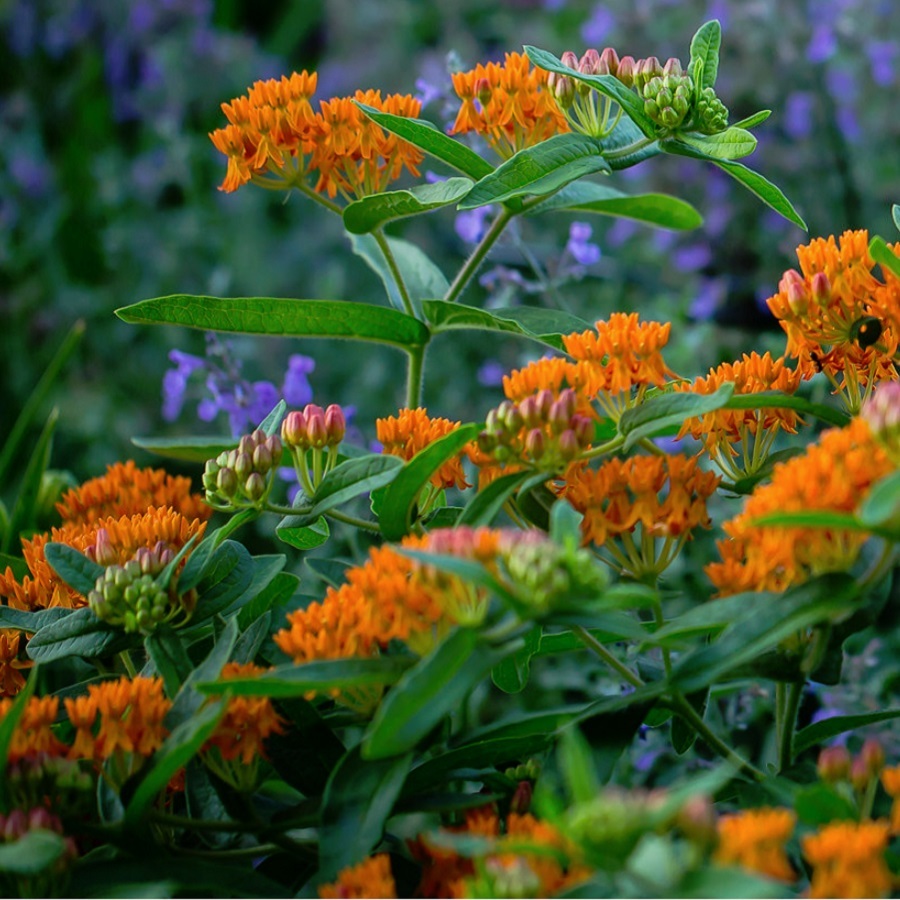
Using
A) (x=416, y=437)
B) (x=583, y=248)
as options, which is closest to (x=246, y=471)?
(x=416, y=437)

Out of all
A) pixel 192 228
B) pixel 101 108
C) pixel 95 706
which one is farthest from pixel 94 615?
pixel 101 108

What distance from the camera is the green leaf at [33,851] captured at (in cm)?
54

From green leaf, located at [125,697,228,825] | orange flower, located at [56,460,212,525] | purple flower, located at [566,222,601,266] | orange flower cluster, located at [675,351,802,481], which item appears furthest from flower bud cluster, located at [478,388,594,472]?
purple flower, located at [566,222,601,266]

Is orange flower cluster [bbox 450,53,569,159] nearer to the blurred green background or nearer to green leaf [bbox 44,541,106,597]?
green leaf [bbox 44,541,106,597]

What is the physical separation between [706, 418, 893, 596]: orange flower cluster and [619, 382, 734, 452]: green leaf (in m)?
0.06

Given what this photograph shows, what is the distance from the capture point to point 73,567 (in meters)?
0.74

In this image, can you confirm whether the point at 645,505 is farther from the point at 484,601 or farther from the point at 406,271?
the point at 406,271

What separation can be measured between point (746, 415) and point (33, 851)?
47 centimetres

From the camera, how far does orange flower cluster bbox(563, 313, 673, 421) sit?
72 centimetres

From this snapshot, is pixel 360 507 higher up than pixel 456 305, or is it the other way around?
pixel 456 305

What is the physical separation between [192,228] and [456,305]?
165 centimetres

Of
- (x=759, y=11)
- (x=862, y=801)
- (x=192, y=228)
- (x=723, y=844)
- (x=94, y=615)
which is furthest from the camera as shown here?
(x=192, y=228)

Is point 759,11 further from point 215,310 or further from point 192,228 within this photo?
point 215,310

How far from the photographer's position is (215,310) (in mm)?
854
